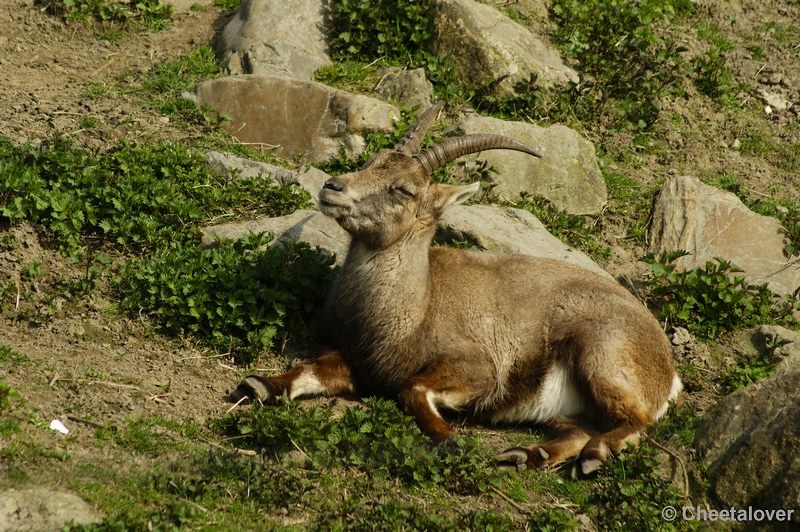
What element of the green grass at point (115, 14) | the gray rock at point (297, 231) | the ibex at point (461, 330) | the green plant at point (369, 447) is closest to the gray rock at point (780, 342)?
the ibex at point (461, 330)

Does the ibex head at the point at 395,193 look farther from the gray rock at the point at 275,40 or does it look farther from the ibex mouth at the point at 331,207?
the gray rock at the point at 275,40

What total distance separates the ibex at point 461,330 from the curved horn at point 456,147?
0.03 ft

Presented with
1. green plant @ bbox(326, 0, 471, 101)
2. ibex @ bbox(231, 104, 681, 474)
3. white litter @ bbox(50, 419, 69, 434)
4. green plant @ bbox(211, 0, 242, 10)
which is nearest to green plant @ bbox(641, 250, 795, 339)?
ibex @ bbox(231, 104, 681, 474)

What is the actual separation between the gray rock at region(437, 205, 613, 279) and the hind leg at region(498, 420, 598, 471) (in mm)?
2171

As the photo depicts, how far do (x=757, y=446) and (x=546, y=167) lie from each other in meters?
4.90

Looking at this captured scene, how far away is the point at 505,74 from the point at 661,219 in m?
Answer: 2.65

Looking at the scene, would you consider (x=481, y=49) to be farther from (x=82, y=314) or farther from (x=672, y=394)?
(x=82, y=314)

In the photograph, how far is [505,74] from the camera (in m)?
9.58

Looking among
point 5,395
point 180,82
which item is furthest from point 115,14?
point 5,395

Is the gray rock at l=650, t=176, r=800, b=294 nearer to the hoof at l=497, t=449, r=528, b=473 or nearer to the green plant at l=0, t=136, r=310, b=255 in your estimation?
the hoof at l=497, t=449, r=528, b=473

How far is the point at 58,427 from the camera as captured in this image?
4.45m

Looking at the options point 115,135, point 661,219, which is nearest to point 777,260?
point 661,219

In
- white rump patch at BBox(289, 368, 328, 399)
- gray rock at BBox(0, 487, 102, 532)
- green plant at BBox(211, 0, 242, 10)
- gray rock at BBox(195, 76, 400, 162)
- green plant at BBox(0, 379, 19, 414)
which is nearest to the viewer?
gray rock at BBox(0, 487, 102, 532)

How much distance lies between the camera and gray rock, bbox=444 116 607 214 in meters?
8.63
